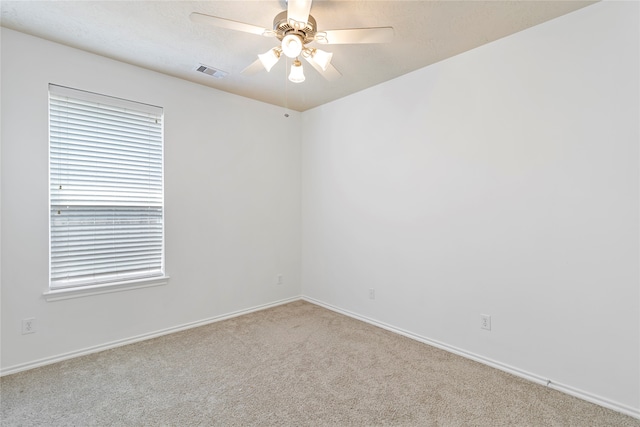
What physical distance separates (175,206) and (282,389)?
6.72 feet

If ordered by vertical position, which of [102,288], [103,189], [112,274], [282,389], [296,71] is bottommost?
[282,389]

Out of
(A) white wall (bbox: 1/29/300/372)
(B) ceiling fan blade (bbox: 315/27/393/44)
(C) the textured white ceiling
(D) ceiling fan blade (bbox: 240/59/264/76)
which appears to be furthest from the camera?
(A) white wall (bbox: 1/29/300/372)

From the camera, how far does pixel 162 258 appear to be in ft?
10.1

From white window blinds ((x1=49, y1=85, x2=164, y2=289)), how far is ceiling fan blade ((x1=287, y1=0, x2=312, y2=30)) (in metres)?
1.93

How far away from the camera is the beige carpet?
1.84 m

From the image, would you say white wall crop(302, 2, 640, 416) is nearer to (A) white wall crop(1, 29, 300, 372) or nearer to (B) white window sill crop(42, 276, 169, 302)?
(A) white wall crop(1, 29, 300, 372)

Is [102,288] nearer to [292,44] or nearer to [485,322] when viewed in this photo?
[292,44]

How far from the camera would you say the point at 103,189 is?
9.01 ft

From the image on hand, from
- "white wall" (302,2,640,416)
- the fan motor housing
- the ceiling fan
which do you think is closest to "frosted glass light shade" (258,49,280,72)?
the ceiling fan

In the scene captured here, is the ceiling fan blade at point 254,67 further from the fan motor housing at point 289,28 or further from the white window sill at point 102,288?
the white window sill at point 102,288

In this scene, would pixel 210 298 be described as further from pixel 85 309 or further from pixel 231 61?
pixel 231 61

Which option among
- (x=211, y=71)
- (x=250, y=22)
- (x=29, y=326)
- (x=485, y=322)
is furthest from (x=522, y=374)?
(x=29, y=326)

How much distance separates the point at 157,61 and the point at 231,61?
0.67 meters

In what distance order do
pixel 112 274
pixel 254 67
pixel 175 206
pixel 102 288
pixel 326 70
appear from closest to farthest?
pixel 326 70 → pixel 254 67 → pixel 102 288 → pixel 112 274 → pixel 175 206
